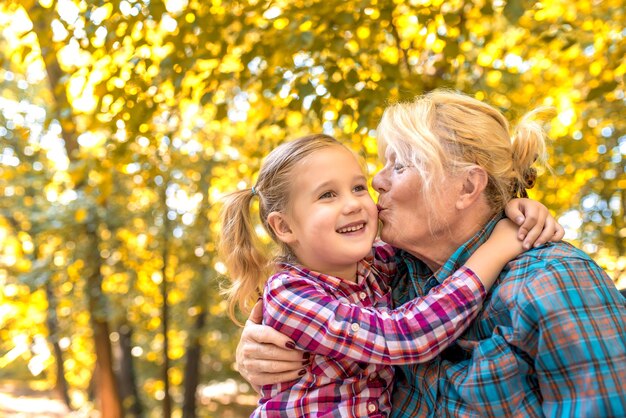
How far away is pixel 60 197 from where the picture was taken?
751 centimetres

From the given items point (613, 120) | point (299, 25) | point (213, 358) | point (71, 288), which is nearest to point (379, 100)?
point (299, 25)

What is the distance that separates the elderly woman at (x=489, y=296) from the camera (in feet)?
4.83

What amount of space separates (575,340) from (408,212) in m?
0.62

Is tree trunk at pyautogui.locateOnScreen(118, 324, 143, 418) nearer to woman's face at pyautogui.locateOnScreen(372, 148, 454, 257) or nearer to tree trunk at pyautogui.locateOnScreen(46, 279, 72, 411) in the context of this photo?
tree trunk at pyautogui.locateOnScreen(46, 279, 72, 411)

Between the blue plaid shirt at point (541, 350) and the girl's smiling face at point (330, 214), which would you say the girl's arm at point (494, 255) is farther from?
the girl's smiling face at point (330, 214)

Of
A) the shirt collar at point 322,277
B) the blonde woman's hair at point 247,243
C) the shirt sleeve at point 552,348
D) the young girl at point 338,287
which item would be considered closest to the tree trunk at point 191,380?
the blonde woman's hair at point 247,243

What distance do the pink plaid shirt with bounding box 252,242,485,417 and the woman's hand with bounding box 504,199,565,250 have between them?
186 mm

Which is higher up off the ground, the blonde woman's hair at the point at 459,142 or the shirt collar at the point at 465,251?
the blonde woman's hair at the point at 459,142

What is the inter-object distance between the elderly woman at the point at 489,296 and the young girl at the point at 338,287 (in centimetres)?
5

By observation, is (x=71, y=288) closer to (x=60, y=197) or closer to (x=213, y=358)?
(x=60, y=197)

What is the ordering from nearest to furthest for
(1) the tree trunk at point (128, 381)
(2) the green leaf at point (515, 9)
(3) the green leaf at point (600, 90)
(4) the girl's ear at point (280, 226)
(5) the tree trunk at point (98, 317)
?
(4) the girl's ear at point (280, 226) → (2) the green leaf at point (515, 9) → (3) the green leaf at point (600, 90) → (5) the tree trunk at point (98, 317) → (1) the tree trunk at point (128, 381)

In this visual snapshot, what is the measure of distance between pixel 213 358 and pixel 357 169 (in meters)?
10.3

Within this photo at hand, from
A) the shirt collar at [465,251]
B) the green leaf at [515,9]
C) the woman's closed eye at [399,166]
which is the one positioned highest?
the green leaf at [515,9]

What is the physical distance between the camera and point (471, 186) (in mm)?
1880
